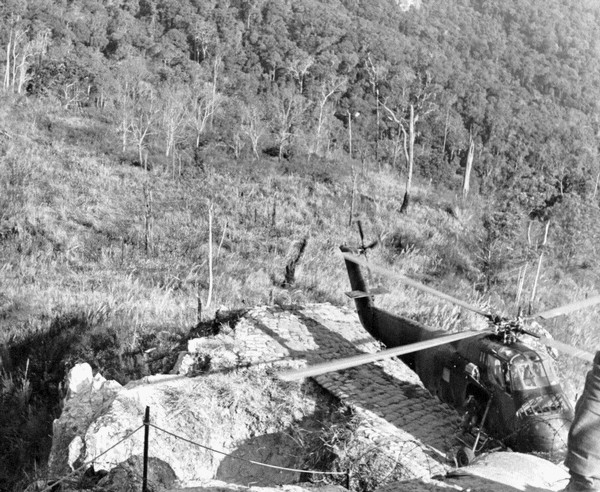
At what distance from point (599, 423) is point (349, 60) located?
228 ft

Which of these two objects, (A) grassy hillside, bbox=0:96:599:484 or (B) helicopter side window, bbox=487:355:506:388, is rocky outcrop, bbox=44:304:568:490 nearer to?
(B) helicopter side window, bbox=487:355:506:388

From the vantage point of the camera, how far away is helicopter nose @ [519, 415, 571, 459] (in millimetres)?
4621

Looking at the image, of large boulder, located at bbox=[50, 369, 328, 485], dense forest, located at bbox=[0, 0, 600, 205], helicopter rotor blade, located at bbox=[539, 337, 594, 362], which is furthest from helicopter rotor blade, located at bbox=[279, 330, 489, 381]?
dense forest, located at bbox=[0, 0, 600, 205]

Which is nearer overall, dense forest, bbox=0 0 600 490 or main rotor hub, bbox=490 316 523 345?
main rotor hub, bbox=490 316 523 345

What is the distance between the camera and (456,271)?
19.4 m

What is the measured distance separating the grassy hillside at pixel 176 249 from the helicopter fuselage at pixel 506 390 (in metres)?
3.19

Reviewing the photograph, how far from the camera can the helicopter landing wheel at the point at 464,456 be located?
483cm

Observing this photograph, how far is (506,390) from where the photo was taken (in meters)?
4.96

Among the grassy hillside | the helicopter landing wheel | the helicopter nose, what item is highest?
the helicopter nose

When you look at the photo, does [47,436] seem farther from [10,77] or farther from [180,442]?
[10,77]

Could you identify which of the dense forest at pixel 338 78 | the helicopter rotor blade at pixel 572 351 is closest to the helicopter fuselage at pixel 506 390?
the helicopter rotor blade at pixel 572 351

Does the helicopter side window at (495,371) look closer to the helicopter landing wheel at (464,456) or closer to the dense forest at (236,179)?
the helicopter landing wheel at (464,456)

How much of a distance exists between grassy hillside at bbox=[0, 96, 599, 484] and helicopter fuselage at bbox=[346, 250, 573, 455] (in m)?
3.19

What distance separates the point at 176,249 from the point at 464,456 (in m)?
15.0
